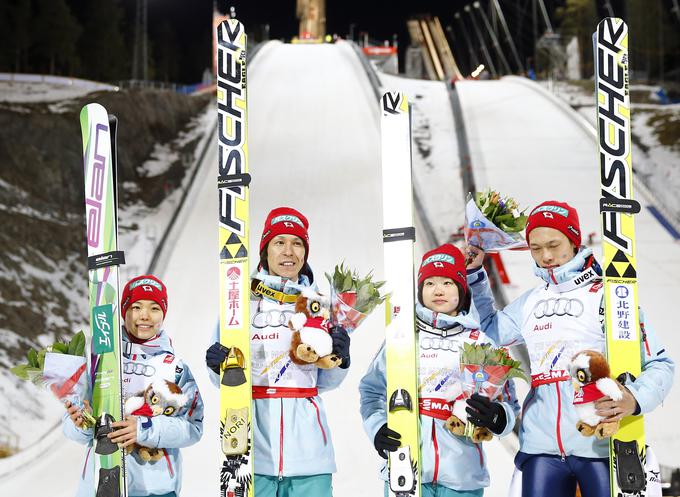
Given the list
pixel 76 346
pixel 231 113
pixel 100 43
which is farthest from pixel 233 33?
pixel 100 43

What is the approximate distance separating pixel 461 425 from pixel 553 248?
814mm

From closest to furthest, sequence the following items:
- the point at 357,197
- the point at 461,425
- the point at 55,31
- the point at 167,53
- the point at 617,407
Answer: the point at 617,407
the point at 461,425
the point at 357,197
the point at 55,31
the point at 167,53

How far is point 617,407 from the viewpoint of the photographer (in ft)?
11.0

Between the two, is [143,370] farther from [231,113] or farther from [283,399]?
[231,113]

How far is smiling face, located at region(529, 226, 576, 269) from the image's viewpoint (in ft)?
11.9

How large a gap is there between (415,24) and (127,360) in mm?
47150

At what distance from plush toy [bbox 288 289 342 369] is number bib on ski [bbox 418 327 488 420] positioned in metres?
0.35

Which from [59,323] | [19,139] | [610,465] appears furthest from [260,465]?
[19,139]

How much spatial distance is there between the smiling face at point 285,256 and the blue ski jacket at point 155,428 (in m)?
0.60

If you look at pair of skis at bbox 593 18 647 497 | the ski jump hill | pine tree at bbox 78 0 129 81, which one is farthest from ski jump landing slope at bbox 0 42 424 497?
pine tree at bbox 78 0 129 81

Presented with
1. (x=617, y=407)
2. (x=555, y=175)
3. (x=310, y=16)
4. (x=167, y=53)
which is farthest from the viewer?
(x=167, y=53)

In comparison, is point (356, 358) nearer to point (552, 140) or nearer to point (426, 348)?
point (426, 348)

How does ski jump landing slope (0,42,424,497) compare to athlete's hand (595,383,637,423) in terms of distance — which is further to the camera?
ski jump landing slope (0,42,424,497)

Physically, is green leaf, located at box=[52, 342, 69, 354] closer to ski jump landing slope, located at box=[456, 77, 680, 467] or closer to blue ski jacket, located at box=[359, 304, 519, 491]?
blue ski jacket, located at box=[359, 304, 519, 491]
